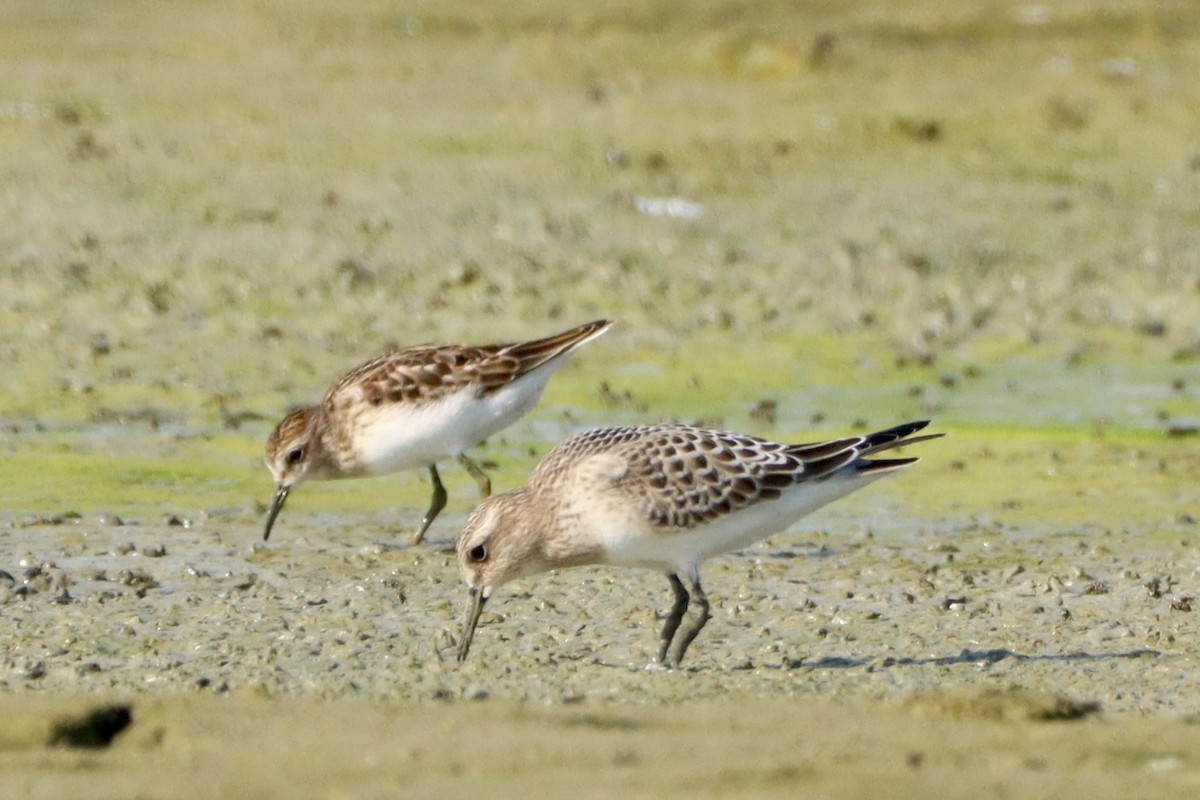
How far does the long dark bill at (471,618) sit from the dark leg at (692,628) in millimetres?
624

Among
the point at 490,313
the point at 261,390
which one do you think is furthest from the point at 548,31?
the point at 261,390

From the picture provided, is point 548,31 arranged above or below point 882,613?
above

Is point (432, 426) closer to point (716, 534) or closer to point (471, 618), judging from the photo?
point (471, 618)

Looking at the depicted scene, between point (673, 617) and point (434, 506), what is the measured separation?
2052 mm

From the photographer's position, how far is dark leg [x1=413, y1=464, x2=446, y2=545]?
8.59 meters

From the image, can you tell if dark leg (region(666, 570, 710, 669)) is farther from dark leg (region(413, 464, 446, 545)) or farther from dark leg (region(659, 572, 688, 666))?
dark leg (region(413, 464, 446, 545))

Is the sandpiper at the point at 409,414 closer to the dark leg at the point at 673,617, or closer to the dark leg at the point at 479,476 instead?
the dark leg at the point at 479,476

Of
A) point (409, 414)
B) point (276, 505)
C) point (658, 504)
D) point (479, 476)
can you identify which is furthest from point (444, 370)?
point (658, 504)

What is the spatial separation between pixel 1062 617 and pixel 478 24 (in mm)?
13072

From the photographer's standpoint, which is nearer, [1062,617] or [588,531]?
[588,531]

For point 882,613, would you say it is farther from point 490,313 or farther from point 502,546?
point 490,313

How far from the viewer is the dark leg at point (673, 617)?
6816 millimetres

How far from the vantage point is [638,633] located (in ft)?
24.1

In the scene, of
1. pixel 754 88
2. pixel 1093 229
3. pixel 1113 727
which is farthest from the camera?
pixel 754 88
